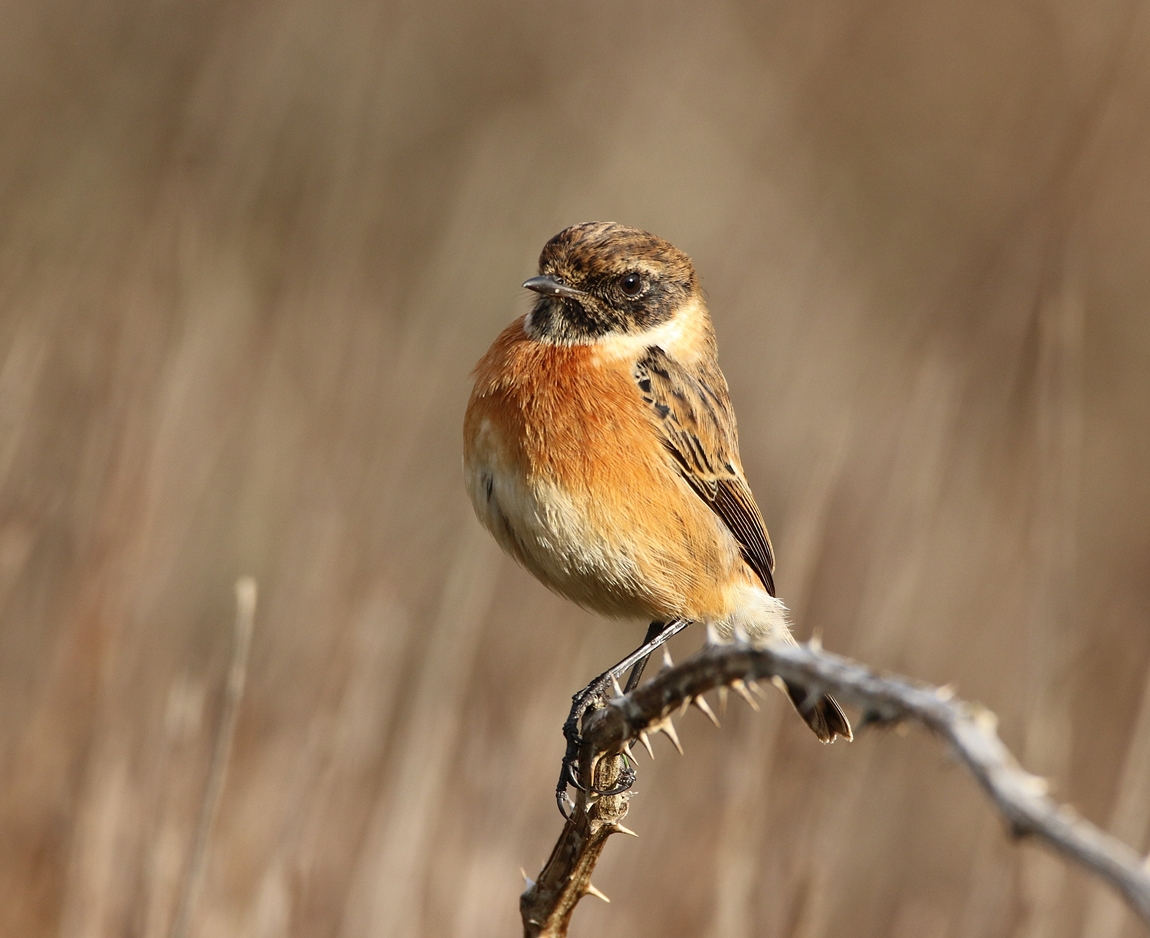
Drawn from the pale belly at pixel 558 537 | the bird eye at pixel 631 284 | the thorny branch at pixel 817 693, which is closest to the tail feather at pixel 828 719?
the pale belly at pixel 558 537

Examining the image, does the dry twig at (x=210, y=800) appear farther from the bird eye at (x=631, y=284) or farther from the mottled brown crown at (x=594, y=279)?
the bird eye at (x=631, y=284)

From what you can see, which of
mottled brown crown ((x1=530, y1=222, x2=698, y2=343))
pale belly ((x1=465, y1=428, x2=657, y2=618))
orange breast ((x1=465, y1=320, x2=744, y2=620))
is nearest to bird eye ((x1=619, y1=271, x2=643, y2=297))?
mottled brown crown ((x1=530, y1=222, x2=698, y2=343))

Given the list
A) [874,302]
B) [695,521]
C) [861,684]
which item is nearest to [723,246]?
[874,302]

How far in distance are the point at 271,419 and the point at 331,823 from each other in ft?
5.47

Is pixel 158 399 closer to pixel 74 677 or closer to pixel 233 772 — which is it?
pixel 74 677

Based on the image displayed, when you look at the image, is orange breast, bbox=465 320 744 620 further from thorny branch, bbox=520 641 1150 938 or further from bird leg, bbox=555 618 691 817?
thorny branch, bbox=520 641 1150 938

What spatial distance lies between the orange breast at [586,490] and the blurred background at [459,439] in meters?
0.45

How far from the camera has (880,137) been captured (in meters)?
8.27

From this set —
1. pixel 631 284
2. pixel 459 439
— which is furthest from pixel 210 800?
pixel 459 439

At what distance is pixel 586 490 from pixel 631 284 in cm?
82

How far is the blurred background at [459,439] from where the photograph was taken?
3.85m

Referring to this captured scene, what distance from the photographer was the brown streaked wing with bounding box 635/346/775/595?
390 cm

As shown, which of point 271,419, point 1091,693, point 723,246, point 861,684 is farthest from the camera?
point 1091,693

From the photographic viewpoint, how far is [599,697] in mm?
3537
